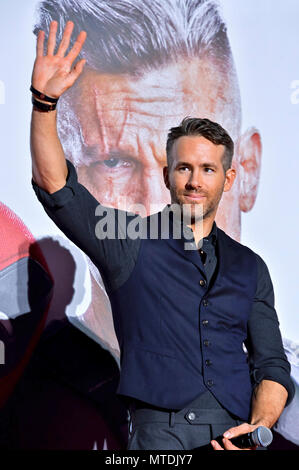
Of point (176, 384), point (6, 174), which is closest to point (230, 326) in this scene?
point (176, 384)

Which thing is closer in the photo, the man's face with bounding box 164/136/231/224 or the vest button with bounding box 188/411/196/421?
the vest button with bounding box 188/411/196/421

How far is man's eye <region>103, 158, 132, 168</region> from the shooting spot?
2.02m

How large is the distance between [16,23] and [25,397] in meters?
1.20

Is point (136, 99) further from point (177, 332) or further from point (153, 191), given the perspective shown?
point (177, 332)

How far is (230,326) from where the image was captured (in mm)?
1568

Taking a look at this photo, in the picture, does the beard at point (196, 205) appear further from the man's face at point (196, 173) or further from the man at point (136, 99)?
the man at point (136, 99)

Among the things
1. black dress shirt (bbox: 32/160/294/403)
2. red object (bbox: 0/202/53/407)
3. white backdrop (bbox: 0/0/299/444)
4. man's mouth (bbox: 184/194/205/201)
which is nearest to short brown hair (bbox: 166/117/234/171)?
man's mouth (bbox: 184/194/205/201)

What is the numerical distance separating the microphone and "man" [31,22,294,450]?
0.03 m

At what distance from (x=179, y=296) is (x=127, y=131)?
27.9 inches

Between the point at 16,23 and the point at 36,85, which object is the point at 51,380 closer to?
the point at 36,85

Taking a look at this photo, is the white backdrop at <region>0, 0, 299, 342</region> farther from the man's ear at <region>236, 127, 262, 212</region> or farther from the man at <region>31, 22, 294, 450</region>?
the man at <region>31, 22, 294, 450</region>

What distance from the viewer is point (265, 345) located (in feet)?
5.37

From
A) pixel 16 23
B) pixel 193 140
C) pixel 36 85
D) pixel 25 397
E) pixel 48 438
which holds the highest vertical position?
pixel 16 23

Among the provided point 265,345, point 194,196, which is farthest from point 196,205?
point 265,345
